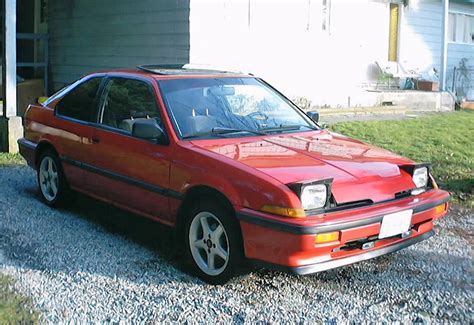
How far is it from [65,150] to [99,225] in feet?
2.78

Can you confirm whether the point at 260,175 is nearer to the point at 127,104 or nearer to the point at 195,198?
the point at 195,198

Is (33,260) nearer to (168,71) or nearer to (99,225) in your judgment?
(99,225)

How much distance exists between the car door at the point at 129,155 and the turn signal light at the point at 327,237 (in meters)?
1.37

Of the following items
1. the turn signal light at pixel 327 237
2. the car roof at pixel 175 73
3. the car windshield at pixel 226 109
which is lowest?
the turn signal light at pixel 327 237

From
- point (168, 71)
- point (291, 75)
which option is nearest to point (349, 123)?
point (291, 75)

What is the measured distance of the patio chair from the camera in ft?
52.3

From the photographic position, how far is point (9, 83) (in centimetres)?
934


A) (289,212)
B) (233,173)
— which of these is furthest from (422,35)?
(289,212)

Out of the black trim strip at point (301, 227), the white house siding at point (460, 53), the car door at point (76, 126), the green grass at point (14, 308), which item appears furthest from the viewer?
the white house siding at point (460, 53)

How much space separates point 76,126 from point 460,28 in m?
16.6

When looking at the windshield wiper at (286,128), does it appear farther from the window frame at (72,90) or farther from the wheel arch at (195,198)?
the window frame at (72,90)

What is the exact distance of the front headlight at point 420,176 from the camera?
4.62 m

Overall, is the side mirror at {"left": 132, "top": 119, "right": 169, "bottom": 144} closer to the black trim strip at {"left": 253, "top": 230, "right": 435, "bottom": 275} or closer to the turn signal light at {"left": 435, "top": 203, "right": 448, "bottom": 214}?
the black trim strip at {"left": 253, "top": 230, "right": 435, "bottom": 275}

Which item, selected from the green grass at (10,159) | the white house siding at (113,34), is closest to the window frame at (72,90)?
the green grass at (10,159)
